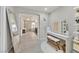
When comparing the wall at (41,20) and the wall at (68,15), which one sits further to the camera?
the wall at (41,20)

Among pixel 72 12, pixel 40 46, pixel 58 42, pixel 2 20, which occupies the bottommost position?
pixel 40 46

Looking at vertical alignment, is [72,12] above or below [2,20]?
above

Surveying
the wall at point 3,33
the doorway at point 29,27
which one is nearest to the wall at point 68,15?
the doorway at point 29,27

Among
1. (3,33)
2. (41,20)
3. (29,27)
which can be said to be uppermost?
(41,20)

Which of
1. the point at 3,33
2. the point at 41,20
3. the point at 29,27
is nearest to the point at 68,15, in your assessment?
the point at 41,20

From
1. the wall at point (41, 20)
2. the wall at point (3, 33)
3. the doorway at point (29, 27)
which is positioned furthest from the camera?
the doorway at point (29, 27)

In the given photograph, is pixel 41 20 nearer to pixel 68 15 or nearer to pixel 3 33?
pixel 68 15

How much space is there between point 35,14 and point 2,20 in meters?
0.99

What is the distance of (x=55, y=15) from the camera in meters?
2.69

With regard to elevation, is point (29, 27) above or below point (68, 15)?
below

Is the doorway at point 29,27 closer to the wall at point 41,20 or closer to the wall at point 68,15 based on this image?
the wall at point 41,20

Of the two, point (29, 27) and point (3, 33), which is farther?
point (29, 27)
